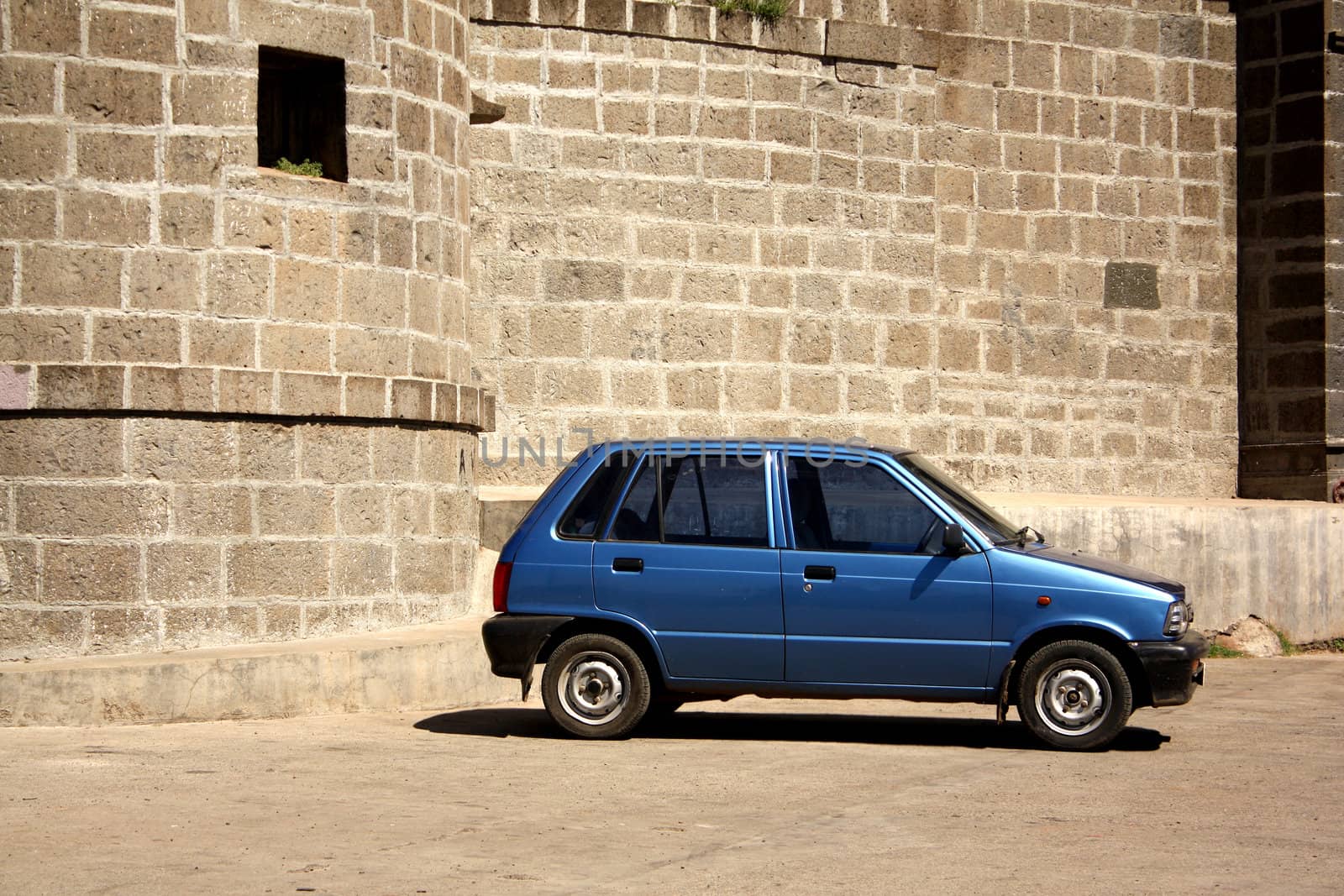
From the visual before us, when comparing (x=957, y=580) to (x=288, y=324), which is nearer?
(x=957, y=580)

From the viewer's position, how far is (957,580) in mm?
8969

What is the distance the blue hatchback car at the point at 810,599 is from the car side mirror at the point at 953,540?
0.01m

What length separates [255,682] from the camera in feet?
33.2

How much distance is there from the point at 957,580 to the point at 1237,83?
9197 millimetres

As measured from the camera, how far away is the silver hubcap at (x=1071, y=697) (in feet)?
29.2

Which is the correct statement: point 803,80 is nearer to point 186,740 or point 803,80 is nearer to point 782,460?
point 782,460

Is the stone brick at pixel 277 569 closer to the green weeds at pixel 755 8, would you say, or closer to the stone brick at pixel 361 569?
the stone brick at pixel 361 569

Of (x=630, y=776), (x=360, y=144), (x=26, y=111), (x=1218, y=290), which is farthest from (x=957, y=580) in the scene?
(x=1218, y=290)

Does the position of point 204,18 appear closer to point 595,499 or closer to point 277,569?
point 277,569

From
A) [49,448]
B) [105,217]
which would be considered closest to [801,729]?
[49,448]

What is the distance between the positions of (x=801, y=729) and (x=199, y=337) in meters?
4.40

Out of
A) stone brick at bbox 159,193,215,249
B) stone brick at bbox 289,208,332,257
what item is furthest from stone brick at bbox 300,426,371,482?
stone brick at bbox 159,193,215,249

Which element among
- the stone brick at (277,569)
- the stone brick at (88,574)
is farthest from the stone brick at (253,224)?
the stone brick at (88,574)

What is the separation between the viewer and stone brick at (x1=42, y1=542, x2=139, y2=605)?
408 inches
